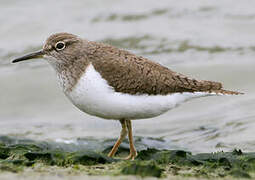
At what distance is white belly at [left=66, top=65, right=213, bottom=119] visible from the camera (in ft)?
22.2

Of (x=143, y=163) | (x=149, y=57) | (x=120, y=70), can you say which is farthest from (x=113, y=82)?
(x=149, y=57)

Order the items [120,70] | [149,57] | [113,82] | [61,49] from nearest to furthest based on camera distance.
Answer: [113,82], [120,70], [61,49], [149,57]

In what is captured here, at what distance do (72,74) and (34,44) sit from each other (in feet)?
30.3

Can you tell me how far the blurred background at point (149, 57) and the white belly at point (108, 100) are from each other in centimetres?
210

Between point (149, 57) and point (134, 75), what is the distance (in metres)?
8.17

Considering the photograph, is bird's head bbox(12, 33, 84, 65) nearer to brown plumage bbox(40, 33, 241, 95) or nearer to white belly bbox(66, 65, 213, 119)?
brown plumage bbox(40, 33, 241, 95)

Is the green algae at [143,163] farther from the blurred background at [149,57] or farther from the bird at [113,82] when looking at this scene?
the blurred background at [149,57]

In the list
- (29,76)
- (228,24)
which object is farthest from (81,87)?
(228,24)

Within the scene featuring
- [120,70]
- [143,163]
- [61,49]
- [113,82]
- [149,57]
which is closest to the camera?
[143,163]

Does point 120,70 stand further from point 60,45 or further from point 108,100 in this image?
point 60,45

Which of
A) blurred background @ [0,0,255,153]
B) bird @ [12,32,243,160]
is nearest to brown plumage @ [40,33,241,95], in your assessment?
bird @ [12,32,243,160]

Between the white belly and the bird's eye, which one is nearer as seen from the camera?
the white belly

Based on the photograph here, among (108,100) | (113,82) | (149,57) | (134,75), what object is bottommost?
(108,100)

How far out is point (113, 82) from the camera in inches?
271
